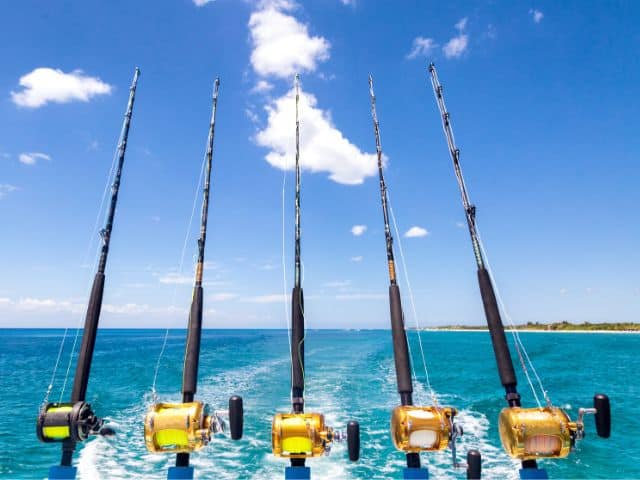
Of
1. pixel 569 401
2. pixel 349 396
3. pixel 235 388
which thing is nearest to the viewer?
pixel 569 401

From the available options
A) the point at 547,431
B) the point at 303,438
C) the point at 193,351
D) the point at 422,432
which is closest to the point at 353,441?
the point at 303,438

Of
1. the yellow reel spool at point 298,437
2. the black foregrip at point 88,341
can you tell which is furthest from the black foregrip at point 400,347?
the black foregrip at point 88,341

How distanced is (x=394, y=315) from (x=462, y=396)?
13976 millimetres

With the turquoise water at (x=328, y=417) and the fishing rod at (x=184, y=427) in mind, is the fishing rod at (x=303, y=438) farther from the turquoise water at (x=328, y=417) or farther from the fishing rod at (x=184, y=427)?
the turquoise water at (x=328, y=417)

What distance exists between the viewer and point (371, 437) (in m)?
10.9

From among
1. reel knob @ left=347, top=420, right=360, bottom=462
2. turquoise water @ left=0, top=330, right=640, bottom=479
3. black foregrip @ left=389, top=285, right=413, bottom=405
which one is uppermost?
black foregrip @ left=389, top=285, right=413, bottom=405

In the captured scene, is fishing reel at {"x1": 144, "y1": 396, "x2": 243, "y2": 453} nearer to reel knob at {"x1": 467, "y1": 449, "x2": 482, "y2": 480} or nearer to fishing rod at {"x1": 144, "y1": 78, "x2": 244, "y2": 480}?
fishing rod at {"x1": 144, "y1": 78, "x2": 244, "y2": 480}

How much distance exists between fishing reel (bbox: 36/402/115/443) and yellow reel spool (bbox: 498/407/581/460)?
404cm

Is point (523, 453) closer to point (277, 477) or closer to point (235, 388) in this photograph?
point (277, 477)

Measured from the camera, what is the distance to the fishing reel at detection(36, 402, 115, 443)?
3.85 meters

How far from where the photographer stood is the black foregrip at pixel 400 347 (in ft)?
15.1

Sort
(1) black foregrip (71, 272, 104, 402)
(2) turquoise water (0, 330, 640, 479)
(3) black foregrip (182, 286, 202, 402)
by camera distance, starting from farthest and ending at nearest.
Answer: (2) turquoise water (0, 330, 640, 479), (3) black foregrip (182, 286, 202, 402), (1) black foregrip (71, 272, 104, 402)

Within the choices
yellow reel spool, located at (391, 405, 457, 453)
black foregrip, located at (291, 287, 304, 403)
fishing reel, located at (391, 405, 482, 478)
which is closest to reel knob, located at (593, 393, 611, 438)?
fishing reel, located at (391, 405, 482, 478)

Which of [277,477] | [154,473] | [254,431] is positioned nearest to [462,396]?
[254,431]
